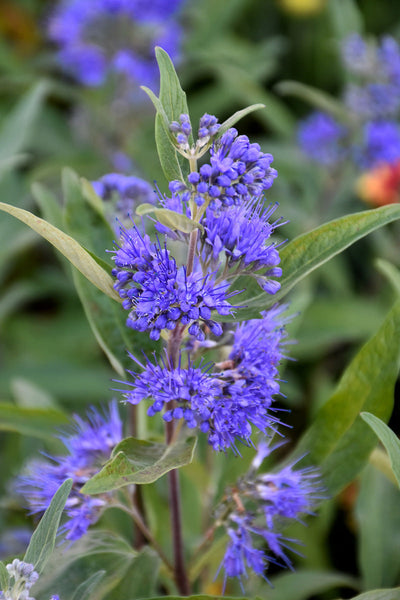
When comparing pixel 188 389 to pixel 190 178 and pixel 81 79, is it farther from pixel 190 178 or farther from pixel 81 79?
pixel 81 79

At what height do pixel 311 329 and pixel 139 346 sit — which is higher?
pixel 311 329

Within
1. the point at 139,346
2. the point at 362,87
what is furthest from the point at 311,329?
the point at 139,346

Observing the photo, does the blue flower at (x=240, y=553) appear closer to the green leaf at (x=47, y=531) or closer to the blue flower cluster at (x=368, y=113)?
the green leaf at (x=47, y=531)

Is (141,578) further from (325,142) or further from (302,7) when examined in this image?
(302,7)

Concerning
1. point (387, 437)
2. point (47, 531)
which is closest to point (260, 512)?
point (387, 437)

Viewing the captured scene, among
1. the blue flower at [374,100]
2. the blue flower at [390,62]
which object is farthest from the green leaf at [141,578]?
the blue flower at [390,62]

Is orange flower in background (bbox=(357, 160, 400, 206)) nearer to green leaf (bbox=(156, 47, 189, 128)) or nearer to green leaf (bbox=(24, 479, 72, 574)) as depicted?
green leaf (bbox=(156, 47, 189, 128))
